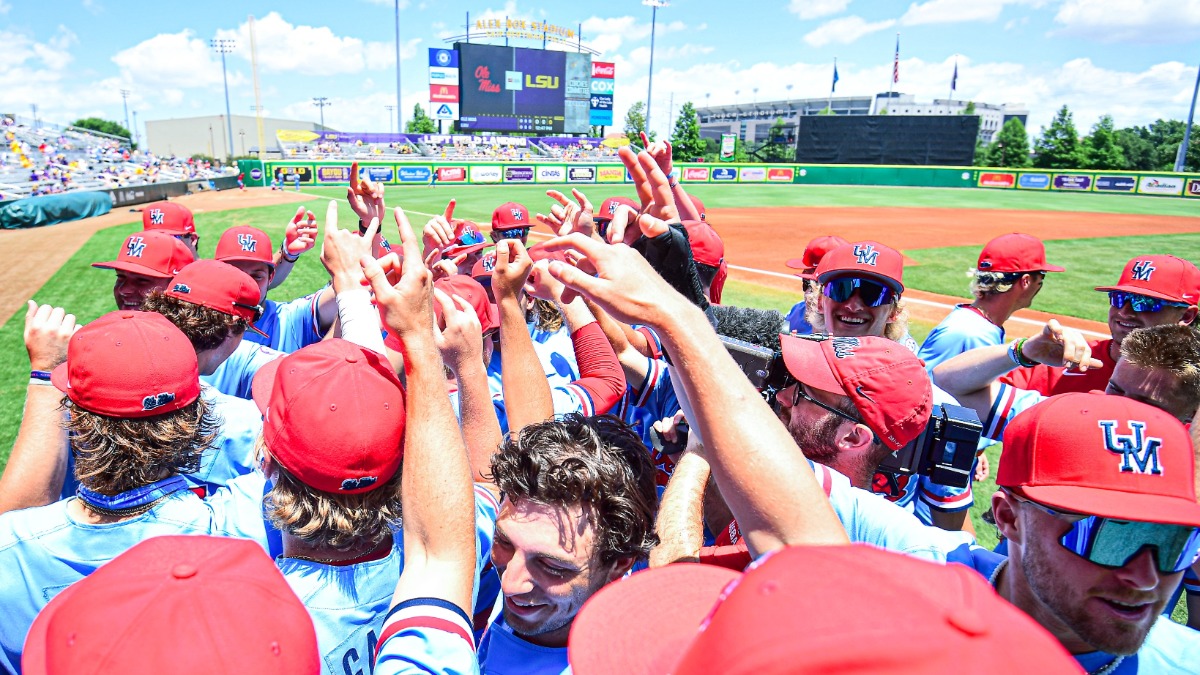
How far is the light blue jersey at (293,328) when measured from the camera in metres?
4.30

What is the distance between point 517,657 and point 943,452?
1.68 meters

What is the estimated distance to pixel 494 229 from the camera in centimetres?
602

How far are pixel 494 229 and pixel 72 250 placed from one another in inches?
572

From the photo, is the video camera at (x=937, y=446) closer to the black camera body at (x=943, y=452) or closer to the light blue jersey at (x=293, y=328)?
the black camera body at (x=943, y=452)

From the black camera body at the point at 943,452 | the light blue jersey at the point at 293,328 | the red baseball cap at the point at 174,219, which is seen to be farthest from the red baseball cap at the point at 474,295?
the red baseball cap at the point at 174,219

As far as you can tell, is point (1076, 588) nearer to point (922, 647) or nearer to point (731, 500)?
point (731, 500)

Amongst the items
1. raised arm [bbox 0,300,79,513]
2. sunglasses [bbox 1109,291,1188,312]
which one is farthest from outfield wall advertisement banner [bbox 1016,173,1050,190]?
raised arm [bbox 0,300,79,513]

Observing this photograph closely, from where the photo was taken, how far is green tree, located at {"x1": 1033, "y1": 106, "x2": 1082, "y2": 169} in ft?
170

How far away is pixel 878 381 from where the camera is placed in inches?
79.9

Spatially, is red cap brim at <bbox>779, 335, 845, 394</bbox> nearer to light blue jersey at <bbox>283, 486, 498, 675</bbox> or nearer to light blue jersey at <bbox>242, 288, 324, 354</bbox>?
light blue jersey at <bbox>283, 486, 498, 675</bbox>

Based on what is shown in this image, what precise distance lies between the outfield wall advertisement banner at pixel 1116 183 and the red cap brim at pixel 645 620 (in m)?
52.7

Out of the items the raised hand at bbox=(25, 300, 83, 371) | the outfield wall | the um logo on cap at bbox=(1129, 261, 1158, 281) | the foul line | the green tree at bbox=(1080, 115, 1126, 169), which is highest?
the green tree at bbox=(1080, 115, 1126, 169)

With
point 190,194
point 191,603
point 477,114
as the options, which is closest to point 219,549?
point 191,603

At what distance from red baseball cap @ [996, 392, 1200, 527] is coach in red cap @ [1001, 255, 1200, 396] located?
2.63m
